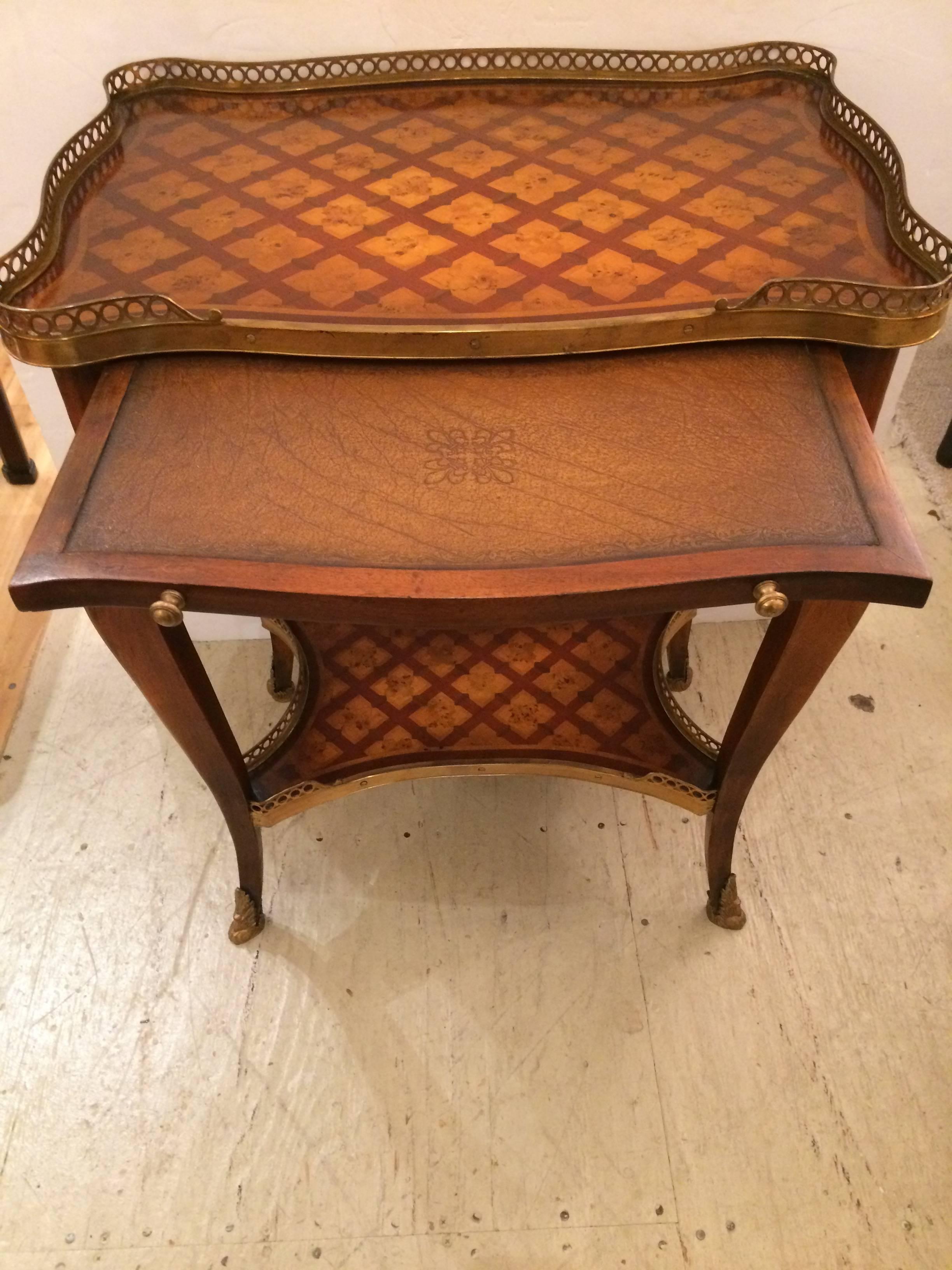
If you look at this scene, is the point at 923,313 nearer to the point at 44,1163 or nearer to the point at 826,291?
the point at 826,291

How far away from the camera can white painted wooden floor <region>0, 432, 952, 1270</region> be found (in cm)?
110

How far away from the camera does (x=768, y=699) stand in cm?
99

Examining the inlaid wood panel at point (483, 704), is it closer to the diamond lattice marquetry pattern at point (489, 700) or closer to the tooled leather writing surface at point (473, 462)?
the diamond lattice marquetry pattern at point (489, 700)

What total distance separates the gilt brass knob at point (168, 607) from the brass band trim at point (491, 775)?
432 mm

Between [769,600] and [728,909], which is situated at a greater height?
[769,600]

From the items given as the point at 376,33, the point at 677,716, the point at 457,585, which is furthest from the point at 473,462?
the point at 376,33

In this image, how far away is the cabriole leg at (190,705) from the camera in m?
0.90

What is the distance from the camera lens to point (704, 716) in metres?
1.54

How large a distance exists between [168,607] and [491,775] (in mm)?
512

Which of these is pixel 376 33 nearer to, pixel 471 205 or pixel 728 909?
pixel 471 205

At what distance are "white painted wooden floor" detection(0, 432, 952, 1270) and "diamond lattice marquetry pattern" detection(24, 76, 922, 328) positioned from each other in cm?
78

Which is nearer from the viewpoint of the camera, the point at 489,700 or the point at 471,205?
the point at 471,205

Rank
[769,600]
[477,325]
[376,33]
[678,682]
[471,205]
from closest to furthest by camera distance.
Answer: [769,600]
[477,325]
[471,205]
[376,33]
[678,682]

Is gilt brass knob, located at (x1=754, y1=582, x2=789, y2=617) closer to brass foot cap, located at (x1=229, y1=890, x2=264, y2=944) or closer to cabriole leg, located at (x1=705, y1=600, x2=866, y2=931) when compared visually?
cabriole leg, located at (x1=705, y1=600, x2=866, y2=931)
